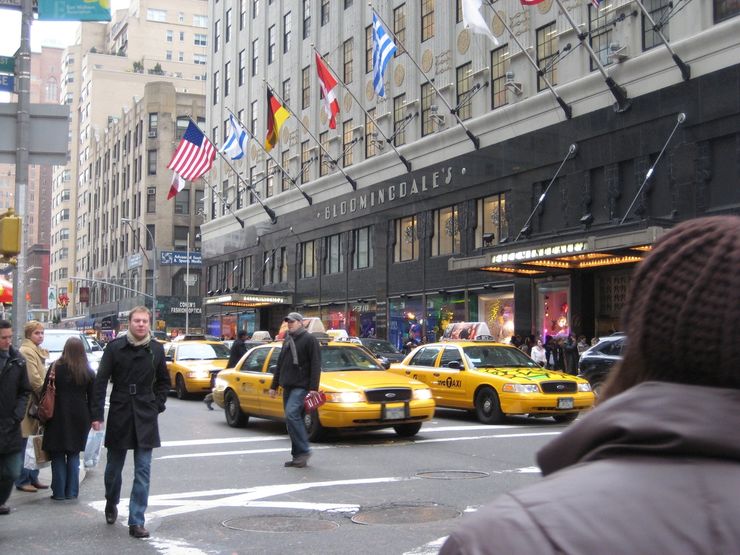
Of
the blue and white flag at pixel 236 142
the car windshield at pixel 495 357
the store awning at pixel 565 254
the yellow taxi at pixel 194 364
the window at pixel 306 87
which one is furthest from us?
the window at pixel 306 87

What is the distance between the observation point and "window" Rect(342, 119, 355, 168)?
4175cm

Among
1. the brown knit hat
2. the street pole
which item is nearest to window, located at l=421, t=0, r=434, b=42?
the street pole

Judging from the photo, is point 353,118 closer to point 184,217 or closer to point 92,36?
point 184,217

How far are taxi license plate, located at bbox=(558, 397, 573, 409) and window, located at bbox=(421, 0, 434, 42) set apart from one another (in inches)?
898

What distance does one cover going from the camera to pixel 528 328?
1187 inches

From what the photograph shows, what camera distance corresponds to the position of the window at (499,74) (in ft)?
104

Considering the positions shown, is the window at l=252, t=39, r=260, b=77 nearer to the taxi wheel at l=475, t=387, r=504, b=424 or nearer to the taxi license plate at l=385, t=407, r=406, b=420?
the taxi wheel at l=475, t=387, r=504, b=424

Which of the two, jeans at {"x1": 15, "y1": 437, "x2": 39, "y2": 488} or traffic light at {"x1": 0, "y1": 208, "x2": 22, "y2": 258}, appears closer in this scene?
jeans at {"x1": 15, "y1": 437, "x2": 39, "y2": 488}

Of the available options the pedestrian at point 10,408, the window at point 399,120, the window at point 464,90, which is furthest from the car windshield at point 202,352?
the pedestrian at point 10,408

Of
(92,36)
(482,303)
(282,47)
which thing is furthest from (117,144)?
(482,303)

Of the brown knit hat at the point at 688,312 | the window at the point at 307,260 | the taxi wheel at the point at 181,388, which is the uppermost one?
the window at the point at 307,260

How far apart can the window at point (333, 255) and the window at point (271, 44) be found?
41.6 feet

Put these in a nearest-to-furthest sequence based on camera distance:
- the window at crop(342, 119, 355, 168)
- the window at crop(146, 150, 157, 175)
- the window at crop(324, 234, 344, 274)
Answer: the window at crop(342, 119, 355, 168)
the window at crop(324, 234, 344, 274)
the window at crop(146, 150, 157, 175)

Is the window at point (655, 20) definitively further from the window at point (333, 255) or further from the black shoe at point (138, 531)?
the black shoe at point (138, 531)
